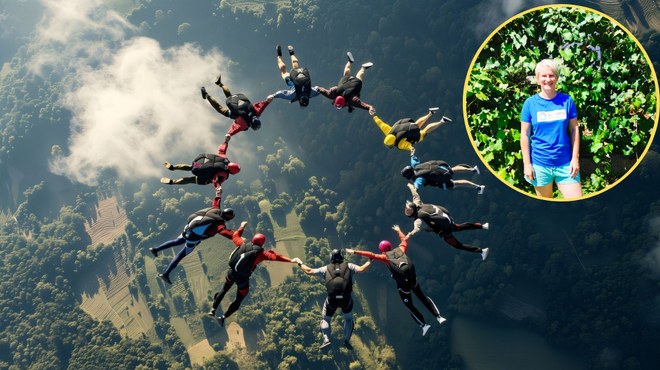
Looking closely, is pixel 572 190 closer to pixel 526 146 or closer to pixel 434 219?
pixel 526 146

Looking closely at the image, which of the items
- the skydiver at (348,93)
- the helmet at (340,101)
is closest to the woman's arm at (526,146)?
the skydiver at (348,93)

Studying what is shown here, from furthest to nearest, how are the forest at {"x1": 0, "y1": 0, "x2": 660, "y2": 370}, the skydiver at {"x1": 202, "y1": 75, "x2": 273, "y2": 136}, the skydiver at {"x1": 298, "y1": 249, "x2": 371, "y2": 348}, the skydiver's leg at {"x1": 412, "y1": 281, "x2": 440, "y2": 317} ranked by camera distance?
the forest at {"x1": 0, "y1": 0, "x2": 660, "y2": 370}, the skydiver at {"x1": 202, "y1": 75, "x2": 273, "y2": 136}, the skydiver's leg at {"x1": 412, "y1": 281, "x2": 440, "y2": 317}, the skydiver at {"x1": 298, "y1": 249, "x2": 371, "y2": 348}

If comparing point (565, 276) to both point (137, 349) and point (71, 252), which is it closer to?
point (137, 349)

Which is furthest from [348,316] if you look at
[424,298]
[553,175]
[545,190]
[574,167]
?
[574,167]

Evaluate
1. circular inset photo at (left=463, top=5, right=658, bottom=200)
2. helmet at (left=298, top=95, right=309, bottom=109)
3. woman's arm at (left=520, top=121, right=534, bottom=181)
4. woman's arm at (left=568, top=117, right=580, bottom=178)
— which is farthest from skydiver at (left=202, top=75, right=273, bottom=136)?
Result: woman's arm at (left=568, top=117, right=580, bottom=178)

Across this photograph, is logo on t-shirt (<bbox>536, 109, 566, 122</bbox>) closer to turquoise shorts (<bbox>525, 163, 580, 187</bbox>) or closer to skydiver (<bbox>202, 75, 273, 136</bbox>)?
turquoise shorts (<bbox>525, 163, 580, 187</bbox>)

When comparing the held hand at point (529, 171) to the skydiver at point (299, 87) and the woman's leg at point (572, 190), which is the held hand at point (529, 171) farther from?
the skydiver at point (299, 87)
